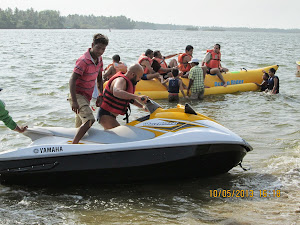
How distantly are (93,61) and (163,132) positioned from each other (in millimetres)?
1247

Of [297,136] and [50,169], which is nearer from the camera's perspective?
[50,169]

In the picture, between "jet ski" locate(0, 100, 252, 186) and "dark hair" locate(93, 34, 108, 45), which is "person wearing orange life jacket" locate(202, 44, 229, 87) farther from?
"dark hair" locate(93, 34, 108, 45)

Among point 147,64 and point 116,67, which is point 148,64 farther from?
point 116,67

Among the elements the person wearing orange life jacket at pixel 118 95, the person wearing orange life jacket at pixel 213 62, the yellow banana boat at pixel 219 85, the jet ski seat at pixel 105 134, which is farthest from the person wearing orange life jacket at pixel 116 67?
the jet ski seat at pixel 105 134

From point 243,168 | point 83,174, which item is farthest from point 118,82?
point 243,168

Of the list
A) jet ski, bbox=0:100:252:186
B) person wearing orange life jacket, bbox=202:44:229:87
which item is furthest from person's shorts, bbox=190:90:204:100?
jet ski, bbox=0:100:252:186

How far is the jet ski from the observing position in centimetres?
495

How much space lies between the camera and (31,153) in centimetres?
505

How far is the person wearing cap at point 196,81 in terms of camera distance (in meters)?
12.0

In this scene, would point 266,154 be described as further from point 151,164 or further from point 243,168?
point 151,164

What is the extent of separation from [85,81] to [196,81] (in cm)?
718
